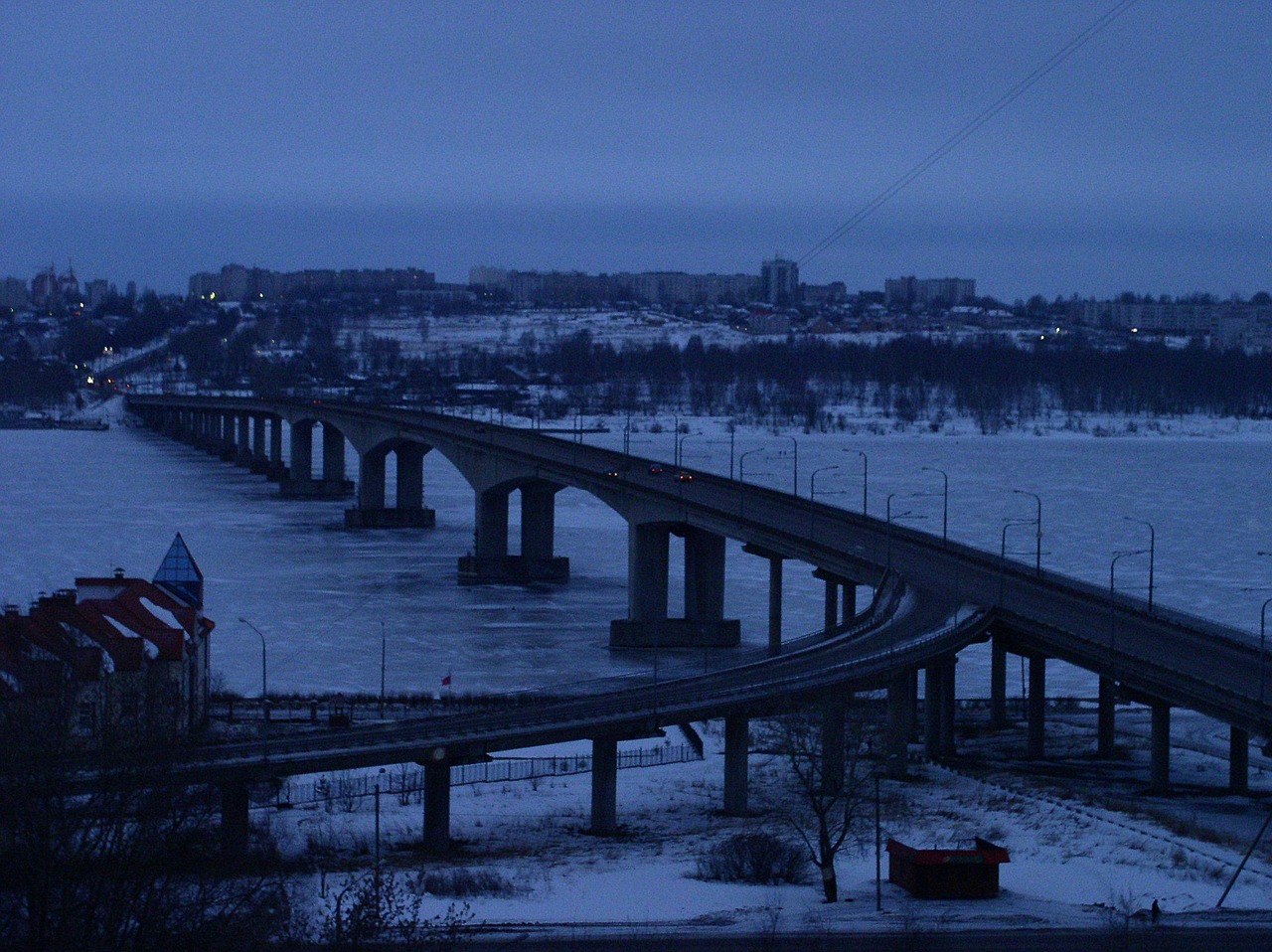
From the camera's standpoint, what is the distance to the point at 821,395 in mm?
119375

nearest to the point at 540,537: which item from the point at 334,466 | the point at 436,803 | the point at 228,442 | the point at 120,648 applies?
the point at 120,648

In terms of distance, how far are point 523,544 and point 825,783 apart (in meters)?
26.8

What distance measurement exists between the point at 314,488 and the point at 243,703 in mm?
44906

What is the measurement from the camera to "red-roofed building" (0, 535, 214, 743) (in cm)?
1661

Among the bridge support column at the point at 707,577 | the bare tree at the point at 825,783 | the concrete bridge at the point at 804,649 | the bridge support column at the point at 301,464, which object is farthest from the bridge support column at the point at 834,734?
the bridge support column at the point at 301,464

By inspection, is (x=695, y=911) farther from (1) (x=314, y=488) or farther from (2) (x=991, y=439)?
(2) (x=991, y=439)

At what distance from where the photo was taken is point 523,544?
43281 mm

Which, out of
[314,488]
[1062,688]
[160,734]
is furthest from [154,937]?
[314,488]

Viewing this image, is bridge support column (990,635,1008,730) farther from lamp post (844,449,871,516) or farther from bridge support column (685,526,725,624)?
lamp post (844,449,871,516)

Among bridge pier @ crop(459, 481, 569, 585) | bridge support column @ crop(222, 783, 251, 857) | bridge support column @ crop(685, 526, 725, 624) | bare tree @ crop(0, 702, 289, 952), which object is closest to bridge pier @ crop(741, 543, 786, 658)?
bridge support column @ crop(685, 526, 725, 624)

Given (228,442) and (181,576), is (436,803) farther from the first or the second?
(228,442)

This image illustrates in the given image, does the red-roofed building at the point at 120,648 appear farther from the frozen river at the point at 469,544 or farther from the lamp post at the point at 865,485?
the lamp post at the point at 865,485

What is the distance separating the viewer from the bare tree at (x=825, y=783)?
15.4 meters

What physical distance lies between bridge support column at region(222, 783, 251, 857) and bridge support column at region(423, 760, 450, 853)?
68.1 inches
